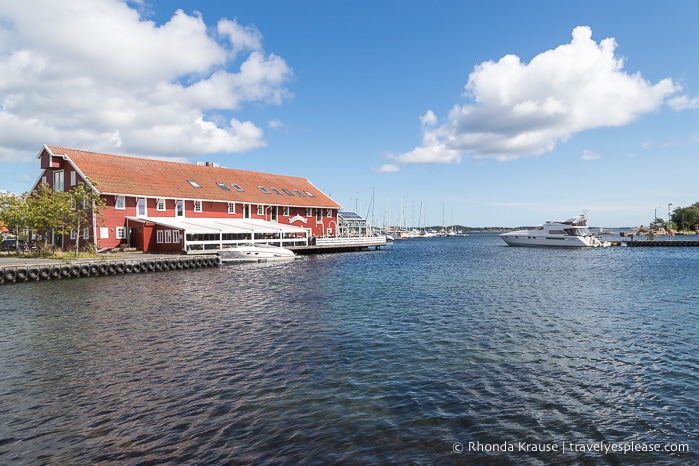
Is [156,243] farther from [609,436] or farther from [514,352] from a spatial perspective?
[609,436]

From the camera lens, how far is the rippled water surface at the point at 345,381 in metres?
8.00

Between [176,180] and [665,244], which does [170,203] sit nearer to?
[176,180]

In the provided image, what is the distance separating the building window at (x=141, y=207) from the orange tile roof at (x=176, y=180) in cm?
85

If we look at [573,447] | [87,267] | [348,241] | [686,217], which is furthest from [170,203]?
[686,217]

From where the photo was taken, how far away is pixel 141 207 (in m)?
46.3

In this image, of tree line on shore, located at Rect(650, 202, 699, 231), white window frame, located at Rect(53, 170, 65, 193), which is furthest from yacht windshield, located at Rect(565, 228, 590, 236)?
tree line on shore, located at Rect(650, 202, 699, 231)

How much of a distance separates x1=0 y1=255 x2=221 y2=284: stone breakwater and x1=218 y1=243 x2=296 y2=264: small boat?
102 inches

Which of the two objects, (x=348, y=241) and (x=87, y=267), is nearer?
(x=87, y=267)

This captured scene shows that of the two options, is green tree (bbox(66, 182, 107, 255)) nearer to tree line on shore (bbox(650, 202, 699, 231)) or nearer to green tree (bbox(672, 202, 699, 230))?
tree line on shore (bbox(650, 202, 699, 231))

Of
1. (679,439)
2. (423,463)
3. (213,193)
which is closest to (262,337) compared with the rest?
(423,463)

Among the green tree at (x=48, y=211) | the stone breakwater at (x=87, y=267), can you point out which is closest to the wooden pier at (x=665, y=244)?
the stone breakwater at (x=87, y=267)

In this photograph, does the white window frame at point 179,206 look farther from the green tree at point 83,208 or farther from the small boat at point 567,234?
the small boat at point 567,234

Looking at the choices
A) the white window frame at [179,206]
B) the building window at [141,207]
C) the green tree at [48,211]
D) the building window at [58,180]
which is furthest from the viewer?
the white window frame at [179,206]

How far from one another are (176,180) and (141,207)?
6970 millimetres
